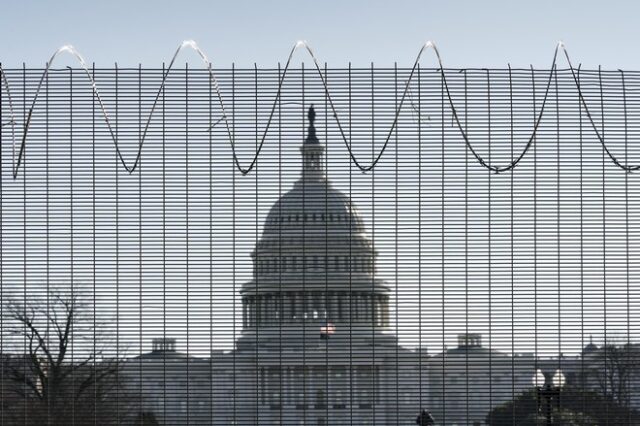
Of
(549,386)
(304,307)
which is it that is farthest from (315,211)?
(549,386)

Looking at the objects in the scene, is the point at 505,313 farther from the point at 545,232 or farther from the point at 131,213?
the point at 131,213

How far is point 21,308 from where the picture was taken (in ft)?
57.2

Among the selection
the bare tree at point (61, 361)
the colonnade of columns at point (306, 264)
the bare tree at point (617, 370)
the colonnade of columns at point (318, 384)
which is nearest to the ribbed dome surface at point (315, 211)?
the colonnade of columns at point (306, 264)

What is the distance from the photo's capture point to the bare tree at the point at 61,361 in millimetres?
17312

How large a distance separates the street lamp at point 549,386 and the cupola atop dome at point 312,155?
398 centimetres

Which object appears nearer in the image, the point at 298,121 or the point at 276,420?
the point at 298,121

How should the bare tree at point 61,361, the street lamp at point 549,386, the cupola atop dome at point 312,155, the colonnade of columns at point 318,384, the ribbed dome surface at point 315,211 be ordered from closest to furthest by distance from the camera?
the street lamp at point 549,386
the bare tree at point 61,361
the ribbed dome surface at point 315,211
the cupola atop dome at point 312,155
the colonnade of columns at point 318,384

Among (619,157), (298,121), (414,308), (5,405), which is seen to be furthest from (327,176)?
(5,405)

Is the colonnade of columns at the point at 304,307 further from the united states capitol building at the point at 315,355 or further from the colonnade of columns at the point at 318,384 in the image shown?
the colonnade of columns at the point at 318,384

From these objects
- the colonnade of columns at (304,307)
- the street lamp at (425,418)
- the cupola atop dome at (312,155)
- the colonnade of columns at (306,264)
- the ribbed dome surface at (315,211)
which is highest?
the cupola atop dome at (312,155)

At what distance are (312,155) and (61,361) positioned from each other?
14.4 feet

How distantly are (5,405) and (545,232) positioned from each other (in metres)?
7.65

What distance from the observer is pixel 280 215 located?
17.4 metres

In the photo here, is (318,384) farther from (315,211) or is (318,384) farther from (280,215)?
(280,215)
